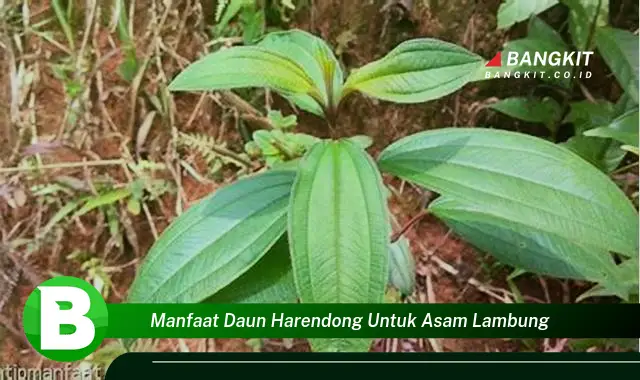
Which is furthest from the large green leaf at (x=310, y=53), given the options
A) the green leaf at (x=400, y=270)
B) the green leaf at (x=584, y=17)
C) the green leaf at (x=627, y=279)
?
the green leaf at (x=627, y=279)

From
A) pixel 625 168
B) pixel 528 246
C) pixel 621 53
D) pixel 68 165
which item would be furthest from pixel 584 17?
pixel 68 165

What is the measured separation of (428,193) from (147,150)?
0.38m

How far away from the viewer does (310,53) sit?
4.08ft

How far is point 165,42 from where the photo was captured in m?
1.24

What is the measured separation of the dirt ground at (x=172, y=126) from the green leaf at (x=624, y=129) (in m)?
0.05

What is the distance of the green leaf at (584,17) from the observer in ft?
4.09

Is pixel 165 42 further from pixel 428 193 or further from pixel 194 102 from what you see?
pixel 428 193

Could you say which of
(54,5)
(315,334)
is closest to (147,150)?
(54,5)

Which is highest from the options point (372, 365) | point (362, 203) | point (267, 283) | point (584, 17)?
point (584, 17)

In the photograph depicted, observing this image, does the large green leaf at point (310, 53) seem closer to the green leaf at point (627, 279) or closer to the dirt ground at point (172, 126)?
the dirt ground at point (172, 126)

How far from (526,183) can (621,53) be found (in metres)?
0.21

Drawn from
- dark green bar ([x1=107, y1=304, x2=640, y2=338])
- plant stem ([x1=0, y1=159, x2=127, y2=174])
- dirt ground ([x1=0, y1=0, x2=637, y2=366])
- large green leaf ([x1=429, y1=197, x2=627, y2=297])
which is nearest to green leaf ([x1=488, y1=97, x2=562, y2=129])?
dirt ground ([x1=0, y1=0, x2=637, y2=366])

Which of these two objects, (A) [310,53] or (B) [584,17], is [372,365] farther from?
(B) [584,17]

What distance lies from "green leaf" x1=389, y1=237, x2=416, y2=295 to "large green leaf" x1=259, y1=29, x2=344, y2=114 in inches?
8.3
